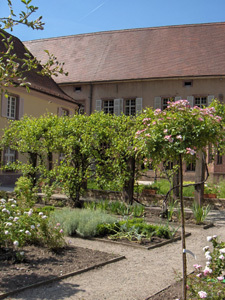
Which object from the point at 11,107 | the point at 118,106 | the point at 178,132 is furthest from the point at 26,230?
the point at 118,106

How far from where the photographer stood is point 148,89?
26.2 metres

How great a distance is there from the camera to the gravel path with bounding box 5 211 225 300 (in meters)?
4.11

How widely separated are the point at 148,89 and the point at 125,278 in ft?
73.0

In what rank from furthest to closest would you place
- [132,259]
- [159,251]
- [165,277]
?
[159,251]
[132,259]
[165,277]

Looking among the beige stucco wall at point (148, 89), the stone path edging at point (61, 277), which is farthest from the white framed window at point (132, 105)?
the stone path edging at point (61, 277)

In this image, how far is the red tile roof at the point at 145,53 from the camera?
25.8 m

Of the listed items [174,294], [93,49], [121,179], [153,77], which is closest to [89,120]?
[121,179]

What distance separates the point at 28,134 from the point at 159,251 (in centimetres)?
742

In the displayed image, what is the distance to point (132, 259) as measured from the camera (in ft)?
18.9

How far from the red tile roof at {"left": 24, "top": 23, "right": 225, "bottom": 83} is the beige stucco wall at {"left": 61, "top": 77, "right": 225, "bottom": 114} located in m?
0.50

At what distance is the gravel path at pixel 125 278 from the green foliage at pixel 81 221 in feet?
1.14

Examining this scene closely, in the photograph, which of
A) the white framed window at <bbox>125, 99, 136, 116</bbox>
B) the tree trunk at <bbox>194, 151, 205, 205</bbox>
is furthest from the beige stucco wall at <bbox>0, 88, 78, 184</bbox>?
the tree trunk at <bbox>194, 151, 205, 205</bbox>

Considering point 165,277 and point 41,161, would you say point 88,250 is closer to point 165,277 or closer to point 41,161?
point 165,277

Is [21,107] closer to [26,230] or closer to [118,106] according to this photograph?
[118,106]
